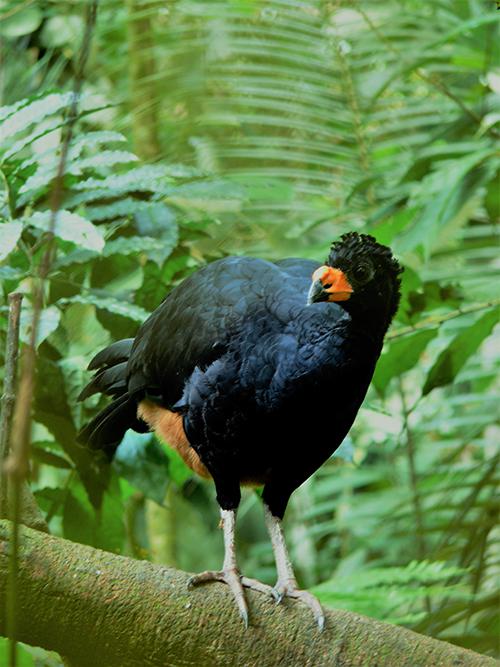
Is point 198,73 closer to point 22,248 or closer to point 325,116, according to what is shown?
point 325,116

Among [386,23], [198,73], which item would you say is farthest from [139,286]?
[386,23]

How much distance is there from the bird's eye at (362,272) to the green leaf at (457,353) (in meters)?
0.49

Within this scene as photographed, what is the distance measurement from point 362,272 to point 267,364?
30 centimetres

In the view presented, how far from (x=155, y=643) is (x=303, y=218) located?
7.88 ft

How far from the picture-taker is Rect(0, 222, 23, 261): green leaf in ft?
5.98

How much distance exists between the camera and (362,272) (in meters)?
1.97

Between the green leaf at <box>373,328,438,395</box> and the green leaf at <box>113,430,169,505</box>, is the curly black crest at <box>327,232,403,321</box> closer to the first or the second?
the green leaf at <box>373,328,438,395</box>

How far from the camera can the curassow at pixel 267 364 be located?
2.01 meters

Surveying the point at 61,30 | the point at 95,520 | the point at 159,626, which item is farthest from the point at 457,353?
the point at 61,30

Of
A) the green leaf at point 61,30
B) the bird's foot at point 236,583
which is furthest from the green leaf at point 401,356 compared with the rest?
the green leaf at point 61,30

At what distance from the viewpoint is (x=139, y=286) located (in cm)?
257

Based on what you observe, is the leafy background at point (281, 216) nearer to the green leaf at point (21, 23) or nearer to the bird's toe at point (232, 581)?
the green leaf at point (21, 23)

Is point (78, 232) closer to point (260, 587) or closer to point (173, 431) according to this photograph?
point (173, 431)

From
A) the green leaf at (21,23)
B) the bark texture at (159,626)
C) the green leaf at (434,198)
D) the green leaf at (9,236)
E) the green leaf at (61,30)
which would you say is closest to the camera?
the bark texture at (159,626)
